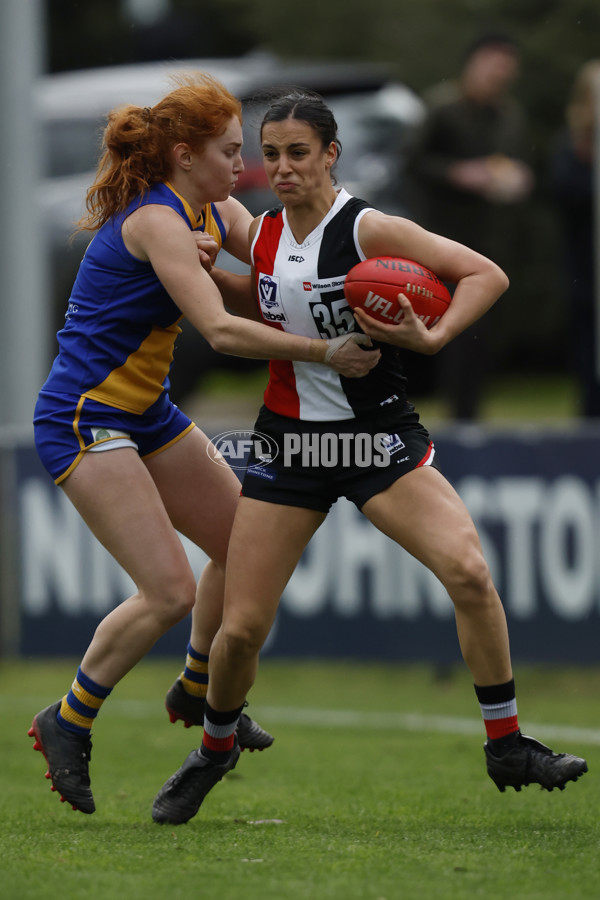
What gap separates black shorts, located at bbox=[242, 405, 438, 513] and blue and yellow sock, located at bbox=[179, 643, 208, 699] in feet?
2.65

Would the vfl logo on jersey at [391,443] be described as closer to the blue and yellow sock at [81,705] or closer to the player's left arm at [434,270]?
the player's left arm at [434,270]

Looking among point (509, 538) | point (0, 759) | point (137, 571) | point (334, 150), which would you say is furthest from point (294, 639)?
point (334, 150)

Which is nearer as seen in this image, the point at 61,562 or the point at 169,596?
the point at 169,596

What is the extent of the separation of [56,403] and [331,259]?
1.04 metres

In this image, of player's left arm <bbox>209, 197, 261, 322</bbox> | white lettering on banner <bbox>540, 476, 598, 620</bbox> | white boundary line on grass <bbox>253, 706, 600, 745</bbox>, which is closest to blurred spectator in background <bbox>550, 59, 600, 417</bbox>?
white lettering on banner <bbox>540, 476, 598, 620</bbox>

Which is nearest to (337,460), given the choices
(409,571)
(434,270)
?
(434,270)

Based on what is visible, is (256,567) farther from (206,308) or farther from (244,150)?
(244,150)

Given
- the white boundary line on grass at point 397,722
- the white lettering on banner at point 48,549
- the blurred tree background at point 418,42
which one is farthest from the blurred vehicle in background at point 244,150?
the blurred tree background at point 418,42

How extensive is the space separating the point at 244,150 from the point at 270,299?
5680mm

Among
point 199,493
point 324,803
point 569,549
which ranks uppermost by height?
point 199,493

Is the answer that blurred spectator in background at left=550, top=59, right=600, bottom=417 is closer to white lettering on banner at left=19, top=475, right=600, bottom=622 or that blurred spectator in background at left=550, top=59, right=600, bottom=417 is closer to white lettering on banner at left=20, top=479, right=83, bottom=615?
white lettering on banner at left=19, top=475, right=600, bottom=622

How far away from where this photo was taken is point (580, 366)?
985 cm

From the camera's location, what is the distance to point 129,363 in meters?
4.87

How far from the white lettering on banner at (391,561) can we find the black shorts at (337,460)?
10.8 ft
